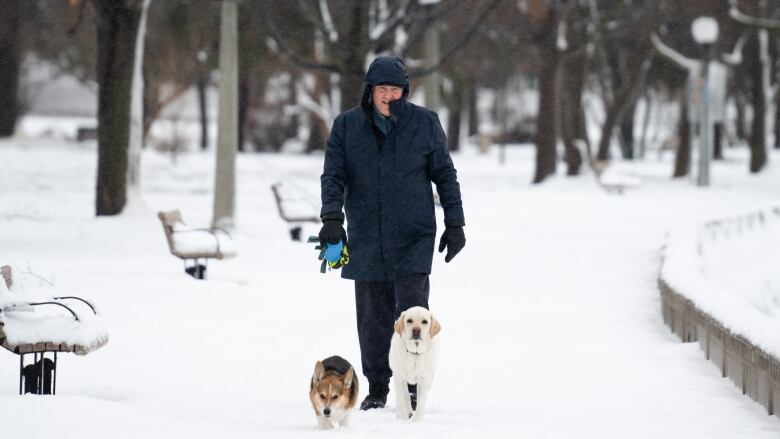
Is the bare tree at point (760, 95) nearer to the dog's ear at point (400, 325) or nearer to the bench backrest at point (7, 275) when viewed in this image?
the bench backrest at point (7, 275)

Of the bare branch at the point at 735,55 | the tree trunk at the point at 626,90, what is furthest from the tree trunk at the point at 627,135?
the tree trunk at the point at 626,90

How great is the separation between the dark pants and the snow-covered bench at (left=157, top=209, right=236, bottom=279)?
6.30m

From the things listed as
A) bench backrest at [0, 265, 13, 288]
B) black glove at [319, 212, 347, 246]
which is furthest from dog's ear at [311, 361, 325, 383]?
bench backrest at [0, 265, 13, 288]

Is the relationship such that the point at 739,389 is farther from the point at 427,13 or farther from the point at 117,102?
A: the point at 427,13

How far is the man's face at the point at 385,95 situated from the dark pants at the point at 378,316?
0.92m

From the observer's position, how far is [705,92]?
32.7m

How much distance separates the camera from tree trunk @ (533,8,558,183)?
34844mm

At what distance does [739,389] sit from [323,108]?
42072mm

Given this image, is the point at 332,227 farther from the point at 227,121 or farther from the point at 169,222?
the point at 227,121

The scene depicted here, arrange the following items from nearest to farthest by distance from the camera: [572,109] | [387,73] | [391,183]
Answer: [387,73] < [391,183] < [572,109]

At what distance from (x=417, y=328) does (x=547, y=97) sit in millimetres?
28711

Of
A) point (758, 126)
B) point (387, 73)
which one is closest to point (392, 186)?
point (387, 73)

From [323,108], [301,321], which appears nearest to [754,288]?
[301,321]

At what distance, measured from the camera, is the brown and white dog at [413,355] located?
264 inches
